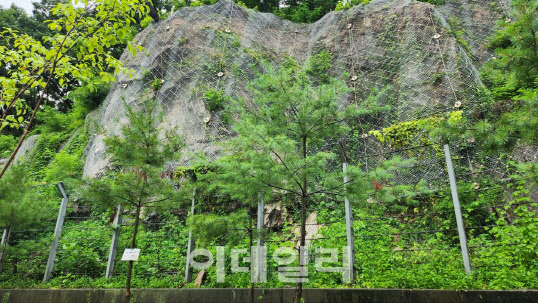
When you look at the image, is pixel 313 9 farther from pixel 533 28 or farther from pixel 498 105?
pixel 533 28

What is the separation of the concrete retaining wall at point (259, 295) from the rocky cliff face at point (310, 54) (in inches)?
207

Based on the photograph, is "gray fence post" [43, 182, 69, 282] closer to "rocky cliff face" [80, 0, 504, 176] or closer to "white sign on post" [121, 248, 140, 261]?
"white sign on post" [121, 248, 140, 261]

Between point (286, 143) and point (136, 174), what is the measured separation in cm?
266

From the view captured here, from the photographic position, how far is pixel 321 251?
18.6 ft

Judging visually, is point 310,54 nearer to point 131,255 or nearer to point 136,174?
point 136,174

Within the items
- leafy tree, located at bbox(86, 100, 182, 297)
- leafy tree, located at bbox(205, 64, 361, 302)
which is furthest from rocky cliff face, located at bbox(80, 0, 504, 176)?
leafy tree, located at bbox(205, 64, 361, 302)

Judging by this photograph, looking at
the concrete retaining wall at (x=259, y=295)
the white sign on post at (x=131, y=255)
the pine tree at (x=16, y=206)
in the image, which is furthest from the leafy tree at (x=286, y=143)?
the pine tree at (x=16, y=206)

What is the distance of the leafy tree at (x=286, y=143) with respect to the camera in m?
4.16

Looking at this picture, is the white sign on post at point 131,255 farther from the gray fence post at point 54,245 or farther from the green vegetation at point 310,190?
the gray fence post at point 54,245

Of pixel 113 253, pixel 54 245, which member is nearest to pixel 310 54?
pixel 113 253

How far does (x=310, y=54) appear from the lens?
13.8 m

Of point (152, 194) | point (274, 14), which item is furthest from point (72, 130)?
point (152, 194)

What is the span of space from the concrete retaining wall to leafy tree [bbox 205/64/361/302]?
2.60 feet

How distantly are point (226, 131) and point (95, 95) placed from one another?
7.92 m
